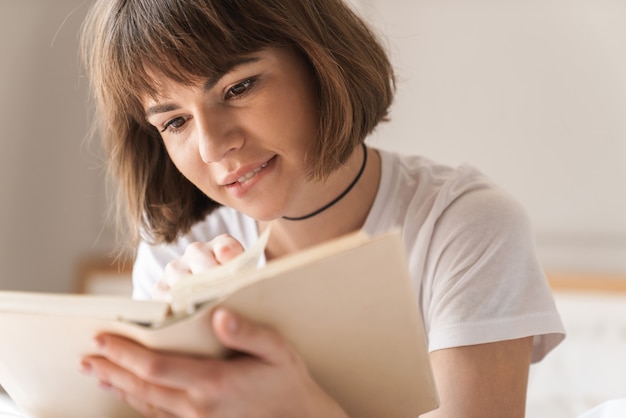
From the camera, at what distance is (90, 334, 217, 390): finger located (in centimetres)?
63

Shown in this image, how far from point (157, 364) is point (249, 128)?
15.3 inches

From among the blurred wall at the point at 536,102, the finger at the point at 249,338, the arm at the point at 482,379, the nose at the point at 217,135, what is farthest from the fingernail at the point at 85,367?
the blurred wall at the point at 536,102

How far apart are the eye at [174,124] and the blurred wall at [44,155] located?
150 cm

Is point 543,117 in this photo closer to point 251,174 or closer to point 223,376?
point 251,174

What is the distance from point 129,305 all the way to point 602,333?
1591 mm

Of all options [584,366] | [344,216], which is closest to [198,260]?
[344,216]

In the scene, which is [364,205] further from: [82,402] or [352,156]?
[82,402]

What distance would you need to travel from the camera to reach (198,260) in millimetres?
848

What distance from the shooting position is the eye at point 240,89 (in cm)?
93

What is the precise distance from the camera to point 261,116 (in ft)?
3.08

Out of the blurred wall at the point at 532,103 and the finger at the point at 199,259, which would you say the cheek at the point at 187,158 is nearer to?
the finger at the point at 199,259

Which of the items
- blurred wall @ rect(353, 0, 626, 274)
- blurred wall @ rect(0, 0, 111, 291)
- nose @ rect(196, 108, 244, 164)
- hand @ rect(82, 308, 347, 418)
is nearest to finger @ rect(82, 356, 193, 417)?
hand @ rect(82, 308, 347, 418)

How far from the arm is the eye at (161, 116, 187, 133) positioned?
0.43m

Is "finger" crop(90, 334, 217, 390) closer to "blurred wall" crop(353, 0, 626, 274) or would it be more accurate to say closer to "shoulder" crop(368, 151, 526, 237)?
"shoulder" crop(368, 151, 526, 237)
